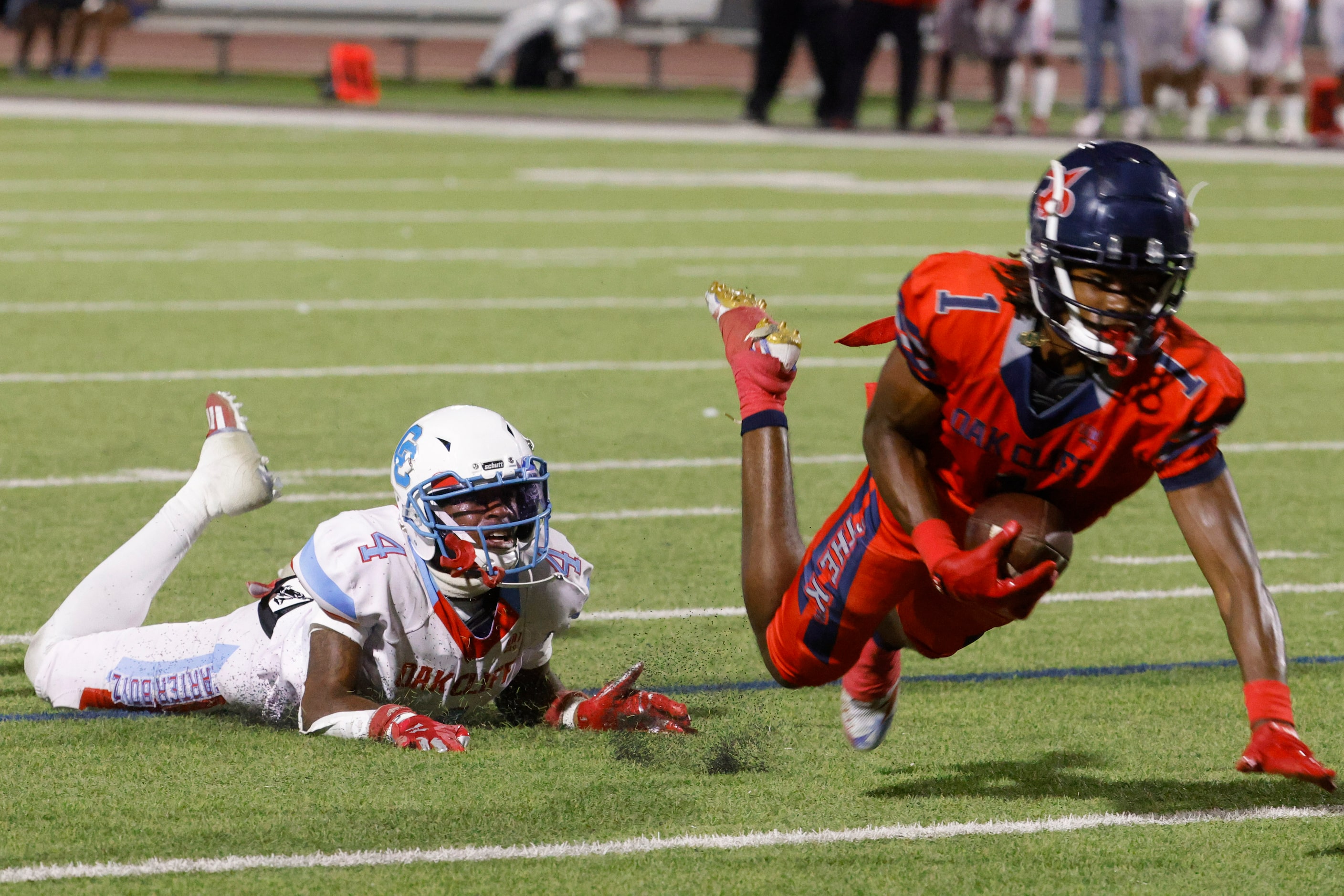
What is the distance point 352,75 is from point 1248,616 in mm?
20720

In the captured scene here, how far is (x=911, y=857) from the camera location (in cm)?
371

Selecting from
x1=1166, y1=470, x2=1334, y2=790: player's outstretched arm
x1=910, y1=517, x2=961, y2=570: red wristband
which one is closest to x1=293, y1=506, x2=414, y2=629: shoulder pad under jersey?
x1=910, y1=517, x2=961, y2=570: red wristband

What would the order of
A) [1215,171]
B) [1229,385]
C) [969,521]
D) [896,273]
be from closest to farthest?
[1229,385] → [969,521] → [896,273] → [1215,171]

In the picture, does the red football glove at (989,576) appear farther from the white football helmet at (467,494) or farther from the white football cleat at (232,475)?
the white football cleat at (232,475)

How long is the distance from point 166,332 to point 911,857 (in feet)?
22.0

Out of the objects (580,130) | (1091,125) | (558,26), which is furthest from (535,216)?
(558,26)

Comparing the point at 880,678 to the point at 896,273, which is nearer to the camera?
A: the point at 880,678

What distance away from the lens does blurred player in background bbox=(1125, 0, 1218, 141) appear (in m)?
19.7

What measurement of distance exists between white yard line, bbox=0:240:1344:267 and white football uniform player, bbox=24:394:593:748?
7.56 metres

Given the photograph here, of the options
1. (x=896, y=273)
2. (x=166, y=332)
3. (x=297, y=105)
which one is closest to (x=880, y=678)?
(x=166, y=332)

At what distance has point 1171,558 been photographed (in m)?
6.26

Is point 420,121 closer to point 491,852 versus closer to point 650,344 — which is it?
point 650,344

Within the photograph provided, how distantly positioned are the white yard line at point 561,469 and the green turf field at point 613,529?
33 millimetres

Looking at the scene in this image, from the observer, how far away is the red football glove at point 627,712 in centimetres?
437
